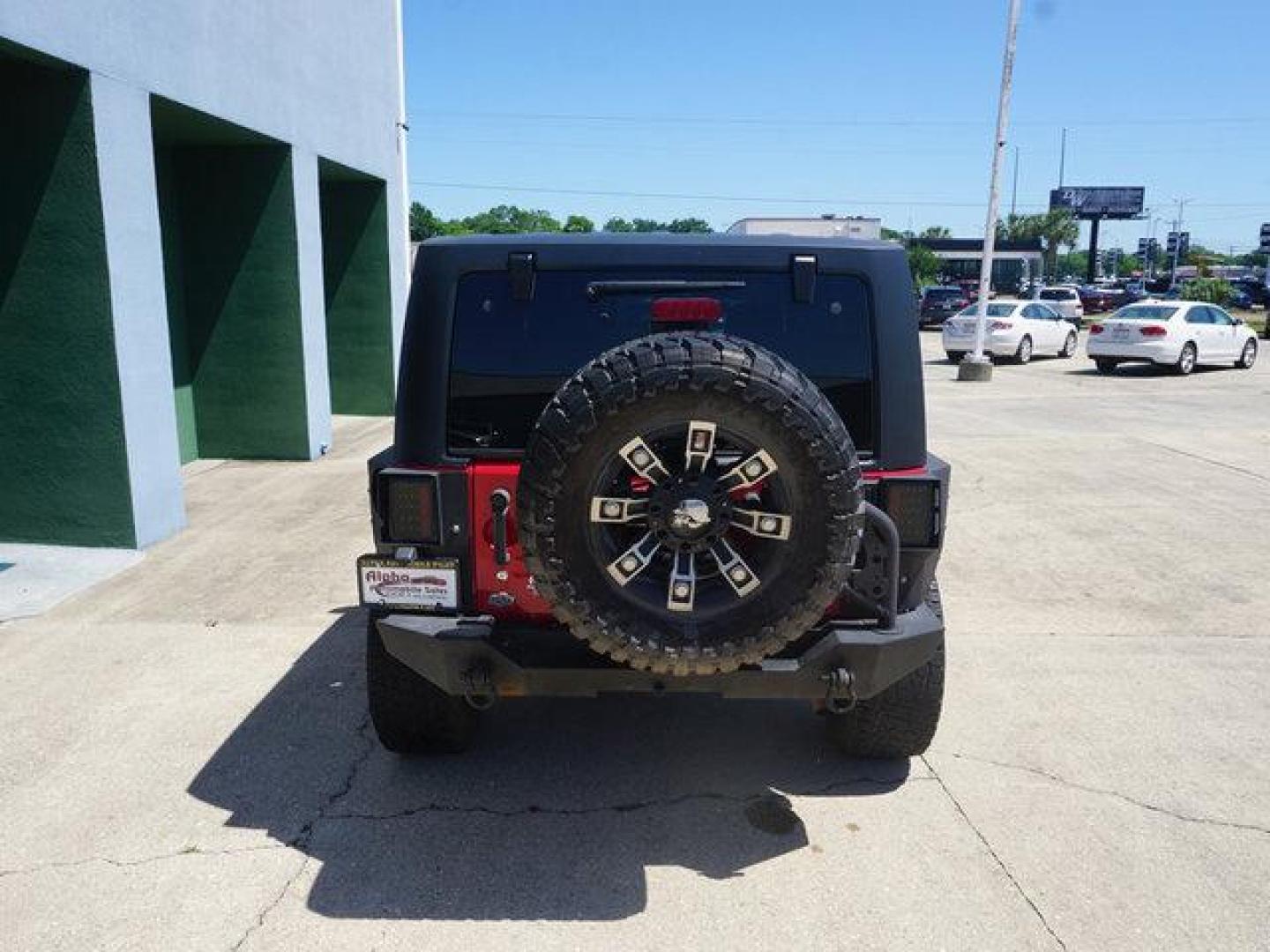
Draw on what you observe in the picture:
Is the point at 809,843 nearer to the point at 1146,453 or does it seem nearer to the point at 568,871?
the point at 568,871

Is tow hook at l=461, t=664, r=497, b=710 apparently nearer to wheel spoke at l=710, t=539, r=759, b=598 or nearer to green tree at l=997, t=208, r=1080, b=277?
wheel spoke at l=710, t=539, r=759, b=598

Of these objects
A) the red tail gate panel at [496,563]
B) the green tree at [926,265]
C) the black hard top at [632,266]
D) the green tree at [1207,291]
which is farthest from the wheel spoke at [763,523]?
the green tree at [926,265]

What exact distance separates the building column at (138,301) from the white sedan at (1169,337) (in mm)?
18343

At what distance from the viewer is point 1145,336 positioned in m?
19.3

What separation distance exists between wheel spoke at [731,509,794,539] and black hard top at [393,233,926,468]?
0.61 m

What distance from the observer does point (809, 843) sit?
3.29 meters

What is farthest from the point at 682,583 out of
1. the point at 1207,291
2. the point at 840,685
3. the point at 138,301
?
the point at 1207,291

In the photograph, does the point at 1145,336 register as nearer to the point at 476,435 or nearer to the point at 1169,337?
the point at 1169,337

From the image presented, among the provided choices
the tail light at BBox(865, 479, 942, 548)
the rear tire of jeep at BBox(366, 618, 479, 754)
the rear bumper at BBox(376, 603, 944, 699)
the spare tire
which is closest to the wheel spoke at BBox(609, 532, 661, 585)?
the spare tire

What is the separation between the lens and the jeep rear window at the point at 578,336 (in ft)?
10.4

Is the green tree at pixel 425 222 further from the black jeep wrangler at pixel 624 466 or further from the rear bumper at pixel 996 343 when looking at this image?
the black jeep wrangler at pixel 624 466

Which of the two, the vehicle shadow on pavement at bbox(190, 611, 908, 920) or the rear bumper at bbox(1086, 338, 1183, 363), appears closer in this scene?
the vehicle shadow on pavement at bbox(190, 611, 908, 920)

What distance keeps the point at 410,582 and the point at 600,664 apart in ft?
2.25

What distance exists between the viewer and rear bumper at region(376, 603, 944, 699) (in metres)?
2.99
